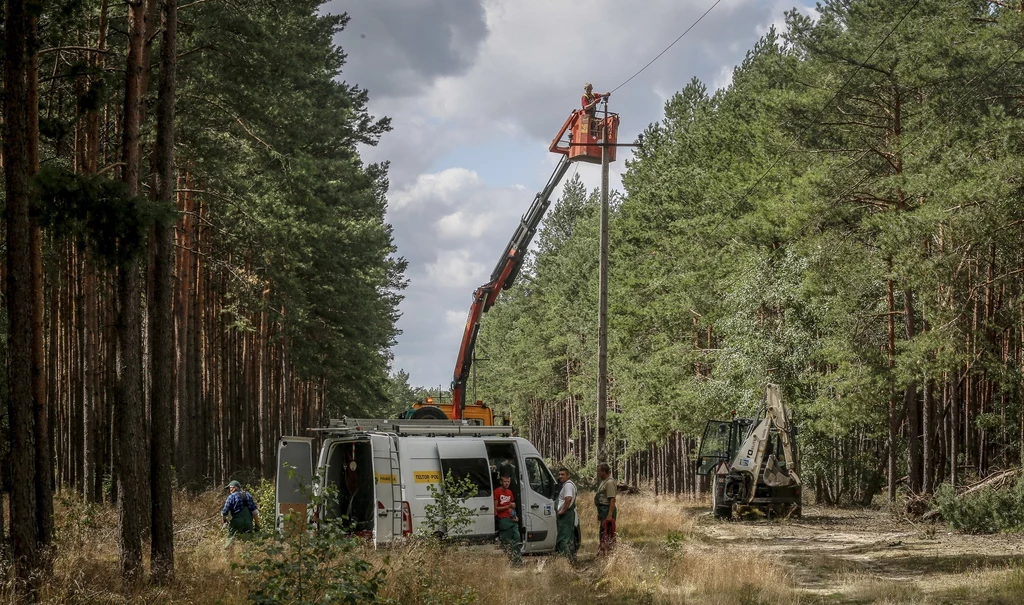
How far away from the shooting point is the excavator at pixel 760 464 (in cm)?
2411

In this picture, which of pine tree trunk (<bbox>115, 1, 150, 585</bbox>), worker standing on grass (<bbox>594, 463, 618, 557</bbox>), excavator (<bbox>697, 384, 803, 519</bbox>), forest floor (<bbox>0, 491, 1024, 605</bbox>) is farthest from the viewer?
excavator (<bbox>697, 384, 803, 519</bbox>)

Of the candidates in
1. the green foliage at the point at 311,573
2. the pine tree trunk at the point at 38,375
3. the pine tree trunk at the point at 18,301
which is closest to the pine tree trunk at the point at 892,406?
the green foliage at the point at 311,573

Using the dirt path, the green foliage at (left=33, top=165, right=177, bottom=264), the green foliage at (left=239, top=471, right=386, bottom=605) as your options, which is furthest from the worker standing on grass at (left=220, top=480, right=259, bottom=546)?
the green foliage at (left=239, top=471, right=386, bottom=605)

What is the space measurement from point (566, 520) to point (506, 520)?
1700 mm

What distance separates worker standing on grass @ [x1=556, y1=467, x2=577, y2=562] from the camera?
17.6 meters

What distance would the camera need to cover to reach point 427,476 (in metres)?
15.9

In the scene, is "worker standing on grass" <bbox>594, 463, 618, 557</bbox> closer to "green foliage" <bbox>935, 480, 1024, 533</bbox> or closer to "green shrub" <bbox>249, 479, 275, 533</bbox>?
"green shrub" <bbox>249, 479, 275, 533</bbox>

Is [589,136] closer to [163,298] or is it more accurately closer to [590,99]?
[590,99]

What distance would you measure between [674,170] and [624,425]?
33.4ft

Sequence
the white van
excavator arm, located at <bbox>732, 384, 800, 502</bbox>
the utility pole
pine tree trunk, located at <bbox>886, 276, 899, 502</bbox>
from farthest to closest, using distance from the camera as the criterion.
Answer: pine tree trunk, located at <bbox>886, 276, 899, 502</bbox> < excavator arm, located at <bbox>732, 384, 800, 502</bbox> < the utility pole < the white van

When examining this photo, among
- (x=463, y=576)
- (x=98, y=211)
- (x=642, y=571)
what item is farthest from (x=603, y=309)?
(x=98, y=211)

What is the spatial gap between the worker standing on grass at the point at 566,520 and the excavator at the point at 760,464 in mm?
8037

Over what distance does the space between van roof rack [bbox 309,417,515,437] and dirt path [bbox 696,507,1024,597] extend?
5.03 metres

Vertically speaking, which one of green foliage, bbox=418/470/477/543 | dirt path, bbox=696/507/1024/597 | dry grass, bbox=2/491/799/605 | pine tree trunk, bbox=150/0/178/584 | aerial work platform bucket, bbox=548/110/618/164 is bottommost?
dirt path, bbox=696/507/1024/597
